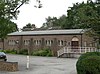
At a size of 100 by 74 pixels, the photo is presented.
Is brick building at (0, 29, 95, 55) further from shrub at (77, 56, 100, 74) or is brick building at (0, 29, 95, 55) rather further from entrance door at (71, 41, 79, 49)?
shrub at (77, 56, 100, 74)

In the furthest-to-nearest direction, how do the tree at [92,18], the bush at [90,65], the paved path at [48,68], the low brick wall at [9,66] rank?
the low brick wall at [9,66]
the paved path at [48,68]
the tree at [92,18]
the bush at [90,65]

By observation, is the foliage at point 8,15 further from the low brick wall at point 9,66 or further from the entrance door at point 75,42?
the entrance door at point 75,42

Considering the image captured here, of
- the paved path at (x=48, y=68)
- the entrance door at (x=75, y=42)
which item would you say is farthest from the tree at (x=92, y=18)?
the entrance door at (x=75, y=42)

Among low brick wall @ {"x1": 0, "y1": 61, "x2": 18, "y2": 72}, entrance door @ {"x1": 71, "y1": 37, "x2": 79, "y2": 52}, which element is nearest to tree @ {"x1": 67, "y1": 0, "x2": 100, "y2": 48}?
low brick wall @ {"x1": 0, "y1": 61, "x2": 18, "y2": 72}

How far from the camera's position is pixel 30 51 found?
61.8 metres

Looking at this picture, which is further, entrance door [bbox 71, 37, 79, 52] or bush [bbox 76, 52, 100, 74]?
entrance door [bbox 71, 37, 79, 52]

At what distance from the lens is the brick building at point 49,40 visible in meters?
54.9

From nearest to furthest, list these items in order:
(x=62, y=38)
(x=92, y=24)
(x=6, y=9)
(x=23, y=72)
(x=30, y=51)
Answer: (x=92, y=24) < (x=23, y=72) < (x=6, y=9) < (x=62, y=38) < (x=30, y=51)

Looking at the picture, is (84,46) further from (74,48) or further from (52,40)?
(52,40)

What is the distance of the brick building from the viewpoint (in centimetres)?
5494

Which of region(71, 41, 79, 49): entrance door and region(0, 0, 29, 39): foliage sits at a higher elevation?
region(0, 0, 29, 39): foliage

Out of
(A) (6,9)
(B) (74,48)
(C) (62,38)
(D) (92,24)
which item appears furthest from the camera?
(C) (62,38)

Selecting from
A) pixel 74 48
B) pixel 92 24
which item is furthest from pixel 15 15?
pixel 74 48

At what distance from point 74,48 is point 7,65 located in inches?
1110
